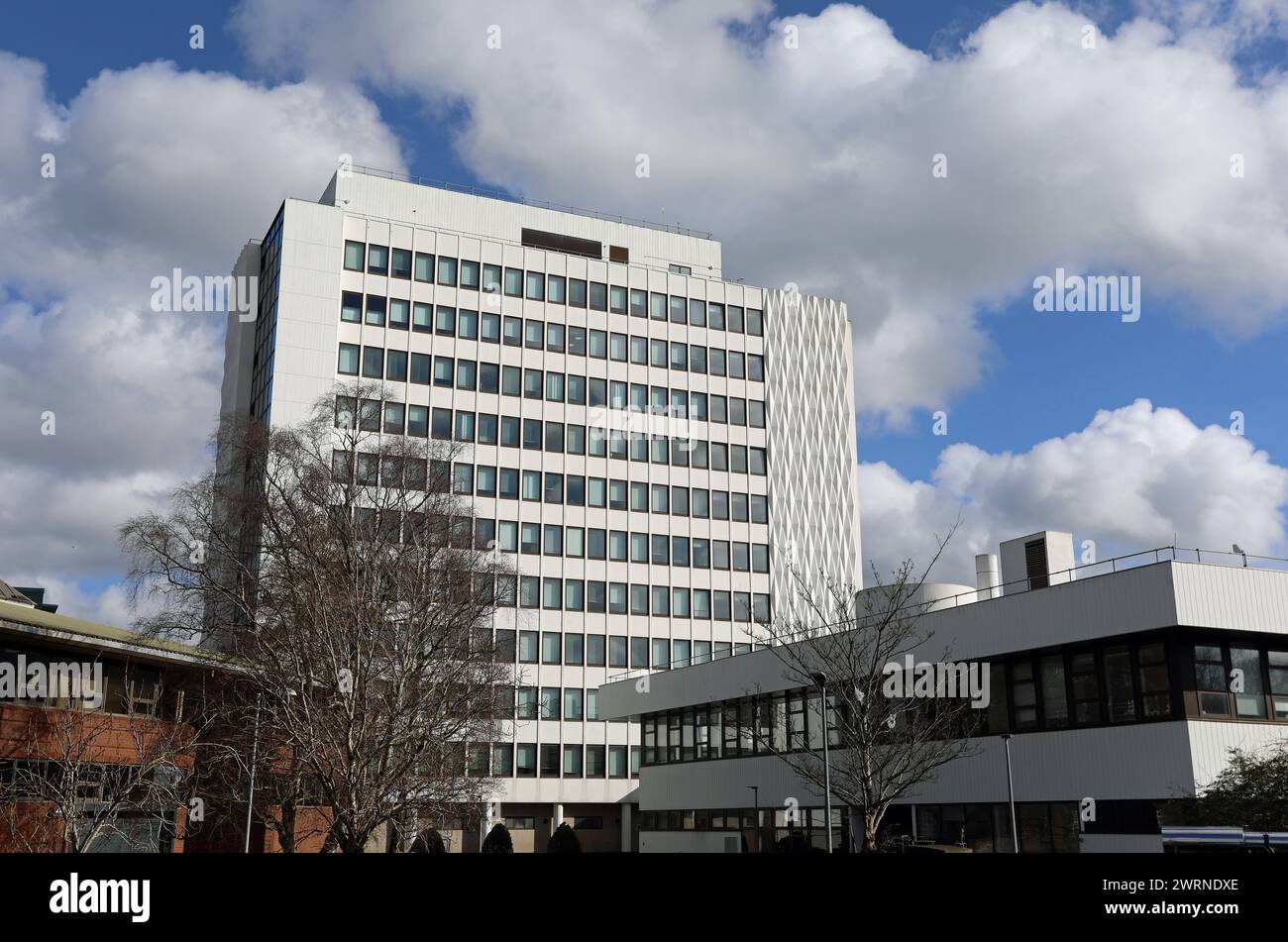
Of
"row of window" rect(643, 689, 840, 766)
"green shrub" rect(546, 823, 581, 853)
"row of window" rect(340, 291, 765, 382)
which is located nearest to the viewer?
"row of window" rect(643, 689, 840, 766)

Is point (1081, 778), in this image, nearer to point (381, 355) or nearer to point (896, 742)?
point (896, 742)

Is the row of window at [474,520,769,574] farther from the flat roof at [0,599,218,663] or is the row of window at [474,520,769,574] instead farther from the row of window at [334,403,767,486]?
the flat roof at [0,599,218,663]

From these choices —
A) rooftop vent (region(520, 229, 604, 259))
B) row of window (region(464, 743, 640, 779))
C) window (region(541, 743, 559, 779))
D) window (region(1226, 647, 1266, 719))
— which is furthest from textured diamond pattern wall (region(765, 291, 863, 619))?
window (region(1226, 647, 1266, 719))

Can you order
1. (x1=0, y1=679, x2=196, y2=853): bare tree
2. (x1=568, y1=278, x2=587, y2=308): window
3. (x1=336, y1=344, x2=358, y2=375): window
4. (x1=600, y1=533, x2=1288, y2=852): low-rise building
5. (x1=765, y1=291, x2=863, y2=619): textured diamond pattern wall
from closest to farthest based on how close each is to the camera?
(x1=600, y1=533, x2=1288, y2=852): low-rise building, (x1=0, y1=679, x2=196, y2=853): bare tree, (x1=336, y1=344, x2=358, y2=375): window, (x1=568, y1=278, x2=587, y2=308): window, (x1=765, y1=291, x2=863, y2=619): textured diamond pattern wall

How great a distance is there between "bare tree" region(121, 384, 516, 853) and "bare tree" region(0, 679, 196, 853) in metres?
2.43

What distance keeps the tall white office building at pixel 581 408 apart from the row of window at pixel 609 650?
0.15 m

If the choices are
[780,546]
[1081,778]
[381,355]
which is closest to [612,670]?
[780,546]

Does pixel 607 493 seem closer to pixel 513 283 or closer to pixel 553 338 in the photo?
pixel 553 338

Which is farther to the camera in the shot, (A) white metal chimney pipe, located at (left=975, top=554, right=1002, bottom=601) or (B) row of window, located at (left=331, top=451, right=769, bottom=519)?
(B) row of window, located at (left=331, top=451, right=769, bottom=519)

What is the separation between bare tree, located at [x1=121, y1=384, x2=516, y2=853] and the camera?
3291 centimetres

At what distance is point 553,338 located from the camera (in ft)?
277

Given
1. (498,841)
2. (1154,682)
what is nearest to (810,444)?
(498,841)

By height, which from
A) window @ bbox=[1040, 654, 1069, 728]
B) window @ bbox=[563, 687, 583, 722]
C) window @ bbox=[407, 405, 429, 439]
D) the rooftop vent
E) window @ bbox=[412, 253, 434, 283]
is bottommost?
window @ bbox=[1040, 654, 1069, 728]

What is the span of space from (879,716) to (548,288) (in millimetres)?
52165
